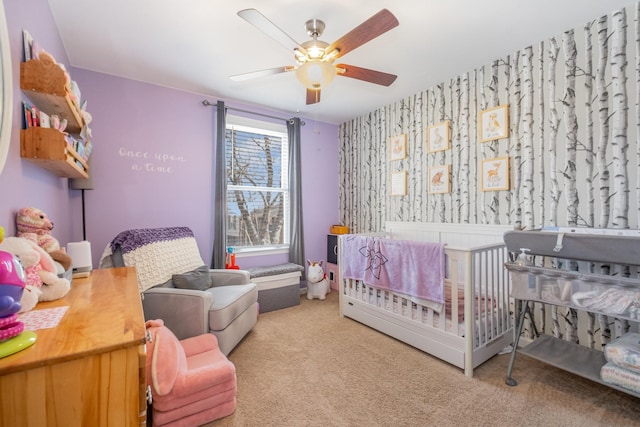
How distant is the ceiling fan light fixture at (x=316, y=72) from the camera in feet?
5.83

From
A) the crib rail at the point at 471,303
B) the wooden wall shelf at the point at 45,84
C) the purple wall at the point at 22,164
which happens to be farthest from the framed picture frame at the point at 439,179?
the purple wall at the point at 22,164

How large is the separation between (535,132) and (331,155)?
8.44ft

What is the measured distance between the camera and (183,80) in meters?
2.88

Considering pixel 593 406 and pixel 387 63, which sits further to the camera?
pixel 387 63

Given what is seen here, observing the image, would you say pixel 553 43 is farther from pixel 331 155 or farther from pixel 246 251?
pixel 246 251

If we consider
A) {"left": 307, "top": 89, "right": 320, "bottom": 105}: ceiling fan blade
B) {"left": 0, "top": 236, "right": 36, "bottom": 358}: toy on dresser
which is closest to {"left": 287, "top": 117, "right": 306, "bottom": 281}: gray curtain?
{"left": 307, "top": 89, "right": 320, "bottom": 105}: ceiling fan blade

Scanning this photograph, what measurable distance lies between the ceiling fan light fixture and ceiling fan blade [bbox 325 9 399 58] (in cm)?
10

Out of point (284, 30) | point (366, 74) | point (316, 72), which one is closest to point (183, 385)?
point (316, 72)

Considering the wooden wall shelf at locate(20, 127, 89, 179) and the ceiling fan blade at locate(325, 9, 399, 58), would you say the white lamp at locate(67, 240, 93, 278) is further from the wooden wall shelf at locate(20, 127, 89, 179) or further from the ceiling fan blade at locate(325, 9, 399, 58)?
the ceiling fan blade at locate(325, 9, 399, 58)

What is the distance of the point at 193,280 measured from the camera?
2.38 m

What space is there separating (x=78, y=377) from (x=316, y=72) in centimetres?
182

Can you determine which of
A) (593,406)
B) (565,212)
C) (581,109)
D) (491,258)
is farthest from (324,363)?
(581,109)

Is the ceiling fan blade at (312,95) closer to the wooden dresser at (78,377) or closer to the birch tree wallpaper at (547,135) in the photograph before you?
the birch tree wallpaper at (547,135)

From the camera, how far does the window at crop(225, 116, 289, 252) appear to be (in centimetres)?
353
